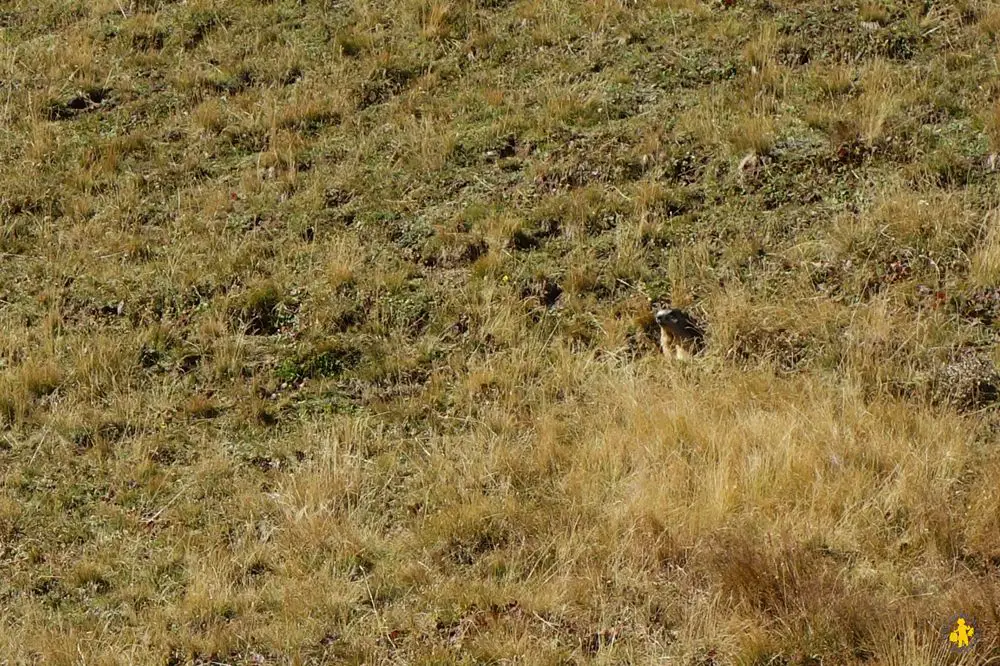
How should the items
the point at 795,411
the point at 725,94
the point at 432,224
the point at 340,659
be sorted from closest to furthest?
1. the point at 340,659
2. the point at 795,411
3. the point at 432,224
4. the point at 725,94

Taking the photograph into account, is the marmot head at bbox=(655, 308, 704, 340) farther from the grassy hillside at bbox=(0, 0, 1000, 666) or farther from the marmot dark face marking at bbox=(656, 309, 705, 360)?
the grassy hillside at bbox=(0, 0, 1000, 666)

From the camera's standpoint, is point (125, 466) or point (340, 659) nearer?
point (340, 659)

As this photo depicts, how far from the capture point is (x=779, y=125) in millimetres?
10500

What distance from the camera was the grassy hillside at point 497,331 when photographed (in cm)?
599

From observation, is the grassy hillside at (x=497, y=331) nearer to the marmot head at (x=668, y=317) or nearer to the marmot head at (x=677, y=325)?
the marmot head at (x=677, y=325)

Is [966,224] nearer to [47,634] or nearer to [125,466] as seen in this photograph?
[125,466]

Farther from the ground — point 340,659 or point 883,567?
point 883,567

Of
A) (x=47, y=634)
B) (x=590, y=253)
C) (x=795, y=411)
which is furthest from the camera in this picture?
(x=590, y=253)

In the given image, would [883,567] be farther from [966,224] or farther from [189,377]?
[189,377]

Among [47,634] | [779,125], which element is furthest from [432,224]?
[47,634]

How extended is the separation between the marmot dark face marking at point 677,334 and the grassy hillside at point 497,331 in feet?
0.44

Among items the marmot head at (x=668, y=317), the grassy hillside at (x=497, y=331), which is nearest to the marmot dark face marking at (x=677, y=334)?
the marmot head at (x=668, y=317)

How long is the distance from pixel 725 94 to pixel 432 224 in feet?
10.2

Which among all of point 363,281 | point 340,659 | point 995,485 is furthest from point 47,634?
point 995,485
